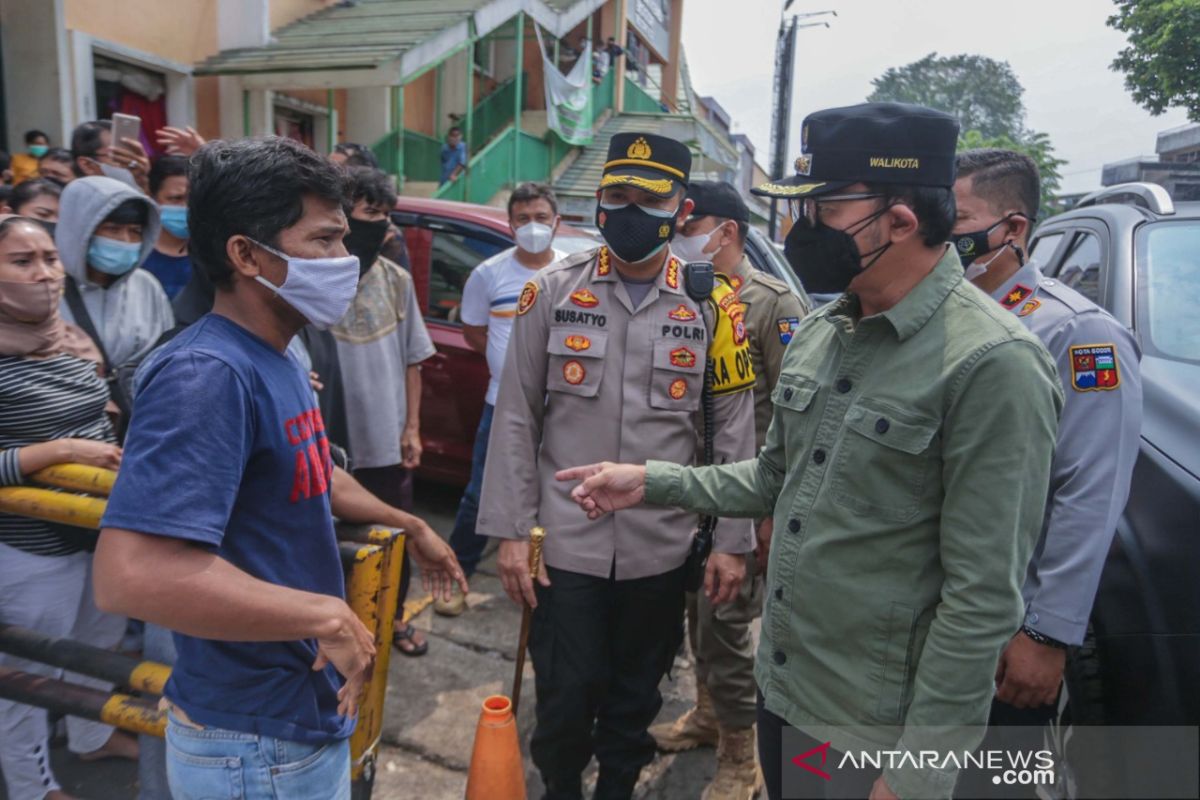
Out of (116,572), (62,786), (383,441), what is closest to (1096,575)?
(116,572)

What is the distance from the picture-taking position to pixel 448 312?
16.6 feet

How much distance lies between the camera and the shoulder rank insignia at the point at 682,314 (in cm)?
246

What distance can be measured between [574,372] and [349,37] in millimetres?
8972

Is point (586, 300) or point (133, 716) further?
point (586, 300)

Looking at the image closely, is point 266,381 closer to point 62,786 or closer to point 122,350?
point 122,350

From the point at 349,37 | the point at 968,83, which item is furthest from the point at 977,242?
the point at 968,83

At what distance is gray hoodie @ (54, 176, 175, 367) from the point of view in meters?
2.78

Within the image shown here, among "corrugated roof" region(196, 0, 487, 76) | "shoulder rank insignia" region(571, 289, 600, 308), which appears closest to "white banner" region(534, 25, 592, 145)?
"corrugated roof" region(196, 0, 487, 76)

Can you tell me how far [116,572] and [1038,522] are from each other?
1.51m

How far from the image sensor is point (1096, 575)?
1.89m

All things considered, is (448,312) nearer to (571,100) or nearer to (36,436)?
(36,436)

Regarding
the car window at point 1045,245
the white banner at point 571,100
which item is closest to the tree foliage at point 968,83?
the white banner at point 571,100

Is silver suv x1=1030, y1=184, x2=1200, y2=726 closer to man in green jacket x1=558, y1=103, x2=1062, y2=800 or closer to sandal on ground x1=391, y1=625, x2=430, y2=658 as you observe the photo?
man in green jacket x1=558, y1=103, x2=1062, y2=800

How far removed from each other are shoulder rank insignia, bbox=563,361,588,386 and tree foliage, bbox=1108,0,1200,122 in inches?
87.0
